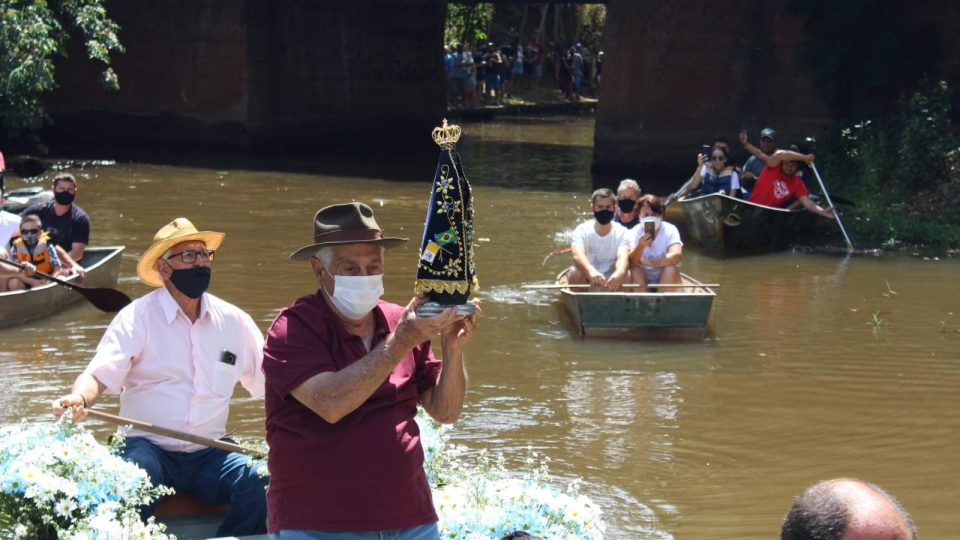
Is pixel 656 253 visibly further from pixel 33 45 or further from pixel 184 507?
pixel 33 45

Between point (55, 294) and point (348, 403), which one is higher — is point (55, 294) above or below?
below

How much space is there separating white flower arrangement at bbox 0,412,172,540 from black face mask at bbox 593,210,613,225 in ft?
25.0

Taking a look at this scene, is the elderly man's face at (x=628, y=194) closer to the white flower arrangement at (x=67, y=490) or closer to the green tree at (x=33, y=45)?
the white flower arrangement at (x=67, y=490)

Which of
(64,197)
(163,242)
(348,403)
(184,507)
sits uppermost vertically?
(163,242)

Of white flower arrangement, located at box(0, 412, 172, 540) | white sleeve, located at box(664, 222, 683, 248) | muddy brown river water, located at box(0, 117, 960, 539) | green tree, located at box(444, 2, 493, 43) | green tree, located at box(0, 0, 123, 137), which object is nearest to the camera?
white flower arrangement, located at box(0, 412, 172, 540)

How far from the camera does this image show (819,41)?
906 inches

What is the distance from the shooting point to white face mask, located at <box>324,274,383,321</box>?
13.3 feet

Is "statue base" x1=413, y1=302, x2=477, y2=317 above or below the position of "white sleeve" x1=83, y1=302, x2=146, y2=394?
above

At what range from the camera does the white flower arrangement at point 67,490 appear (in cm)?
472

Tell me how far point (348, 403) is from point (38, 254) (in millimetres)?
9232

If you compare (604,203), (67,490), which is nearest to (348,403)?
(67,490)

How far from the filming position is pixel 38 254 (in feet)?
40.7

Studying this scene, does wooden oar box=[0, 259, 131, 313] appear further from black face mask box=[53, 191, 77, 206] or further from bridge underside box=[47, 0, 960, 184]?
bridge underside box=[47, 0, 960, 184]

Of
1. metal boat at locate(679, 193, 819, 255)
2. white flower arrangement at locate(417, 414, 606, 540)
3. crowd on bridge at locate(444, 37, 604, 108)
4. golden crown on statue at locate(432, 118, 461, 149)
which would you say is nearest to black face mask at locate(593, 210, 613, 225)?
metal boat at locate(679, 193, 819, 255)
